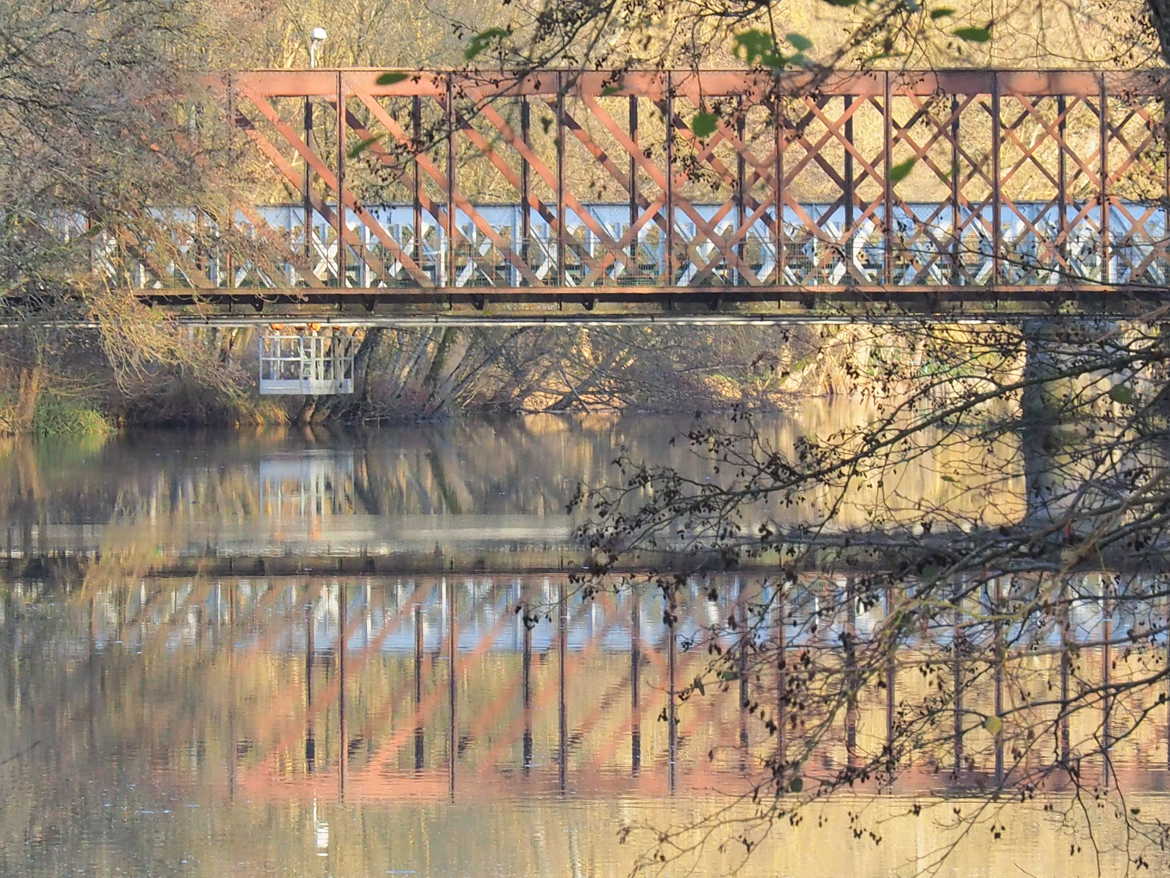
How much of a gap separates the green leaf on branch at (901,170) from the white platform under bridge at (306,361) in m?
41.2

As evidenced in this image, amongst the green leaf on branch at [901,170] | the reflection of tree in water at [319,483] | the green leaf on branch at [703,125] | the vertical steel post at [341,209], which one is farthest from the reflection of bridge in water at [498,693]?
the vertical steel post at [341,209]

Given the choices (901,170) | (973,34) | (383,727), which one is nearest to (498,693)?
(383,727)

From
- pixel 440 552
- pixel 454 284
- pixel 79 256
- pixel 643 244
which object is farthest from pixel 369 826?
pixel 643 244

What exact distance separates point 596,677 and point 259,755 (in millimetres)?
3035

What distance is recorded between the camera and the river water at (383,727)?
368 inches

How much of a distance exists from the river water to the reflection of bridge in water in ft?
0.11

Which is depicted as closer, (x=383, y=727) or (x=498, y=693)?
(x=383, y=727)

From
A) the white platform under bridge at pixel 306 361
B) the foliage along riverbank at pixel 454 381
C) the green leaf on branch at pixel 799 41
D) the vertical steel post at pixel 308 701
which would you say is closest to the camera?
the green leaf on branch at pixel 799 41

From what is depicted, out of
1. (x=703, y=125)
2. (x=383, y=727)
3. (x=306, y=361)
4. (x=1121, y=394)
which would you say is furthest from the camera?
(x=306, y=361)

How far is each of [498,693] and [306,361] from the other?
35.8 m

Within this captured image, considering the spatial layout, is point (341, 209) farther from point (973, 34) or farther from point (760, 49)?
point (760, 49)

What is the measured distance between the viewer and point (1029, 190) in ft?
198

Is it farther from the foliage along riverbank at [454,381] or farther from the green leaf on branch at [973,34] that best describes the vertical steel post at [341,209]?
the green leaf on branch at [973,34]

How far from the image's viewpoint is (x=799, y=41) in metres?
4.83
